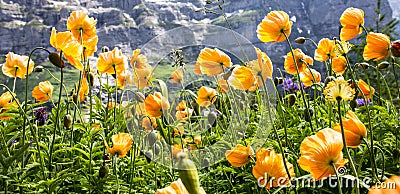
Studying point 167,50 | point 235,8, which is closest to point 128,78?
point 167,50

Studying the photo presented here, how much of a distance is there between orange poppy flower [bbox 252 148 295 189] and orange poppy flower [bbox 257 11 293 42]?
0.43 m

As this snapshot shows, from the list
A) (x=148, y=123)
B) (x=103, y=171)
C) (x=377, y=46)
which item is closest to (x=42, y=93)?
(x=148, y=123)

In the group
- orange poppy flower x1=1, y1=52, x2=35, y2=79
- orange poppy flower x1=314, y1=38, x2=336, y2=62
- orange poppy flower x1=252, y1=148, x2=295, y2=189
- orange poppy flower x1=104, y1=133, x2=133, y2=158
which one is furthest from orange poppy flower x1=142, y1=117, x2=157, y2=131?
orange poppy flower x1=314, y1=38, x2=336, y2=62

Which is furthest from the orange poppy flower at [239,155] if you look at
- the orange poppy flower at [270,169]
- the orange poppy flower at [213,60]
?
the orange poppy flower at [213,60]

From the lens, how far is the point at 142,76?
1399 millimetres

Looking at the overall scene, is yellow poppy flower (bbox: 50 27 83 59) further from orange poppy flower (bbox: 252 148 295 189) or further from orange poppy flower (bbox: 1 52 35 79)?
orange poppy flower (bbox: 252 148 295 189)

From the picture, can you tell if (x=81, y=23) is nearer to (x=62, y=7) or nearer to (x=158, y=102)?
(x=158, y=102)

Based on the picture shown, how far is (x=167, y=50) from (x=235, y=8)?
309ft

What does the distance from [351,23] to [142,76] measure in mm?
762

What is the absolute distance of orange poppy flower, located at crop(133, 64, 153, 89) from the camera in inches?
52.4

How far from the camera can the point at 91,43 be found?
158 centimetres

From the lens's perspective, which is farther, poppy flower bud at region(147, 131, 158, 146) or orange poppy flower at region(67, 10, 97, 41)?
orange poppy flower at region(67, 10, 97, 41)

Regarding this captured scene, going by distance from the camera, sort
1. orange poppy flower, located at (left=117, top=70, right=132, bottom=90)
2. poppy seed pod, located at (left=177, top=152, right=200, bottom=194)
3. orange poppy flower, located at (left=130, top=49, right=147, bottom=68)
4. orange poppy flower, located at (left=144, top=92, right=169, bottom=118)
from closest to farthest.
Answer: poppy seed pod, located at (left=177, top=152, right=200, bottom=194) < orange poppy flower, located at (left=144, top=92, right=169, bottom=118) < orange poppy flower, located at (left=130, top=49, right=147, bottom=68) < orange poppy flower, located at (left=117, top=70, right=132, bottom=90)

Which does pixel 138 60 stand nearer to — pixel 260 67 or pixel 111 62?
pixel 111 62
